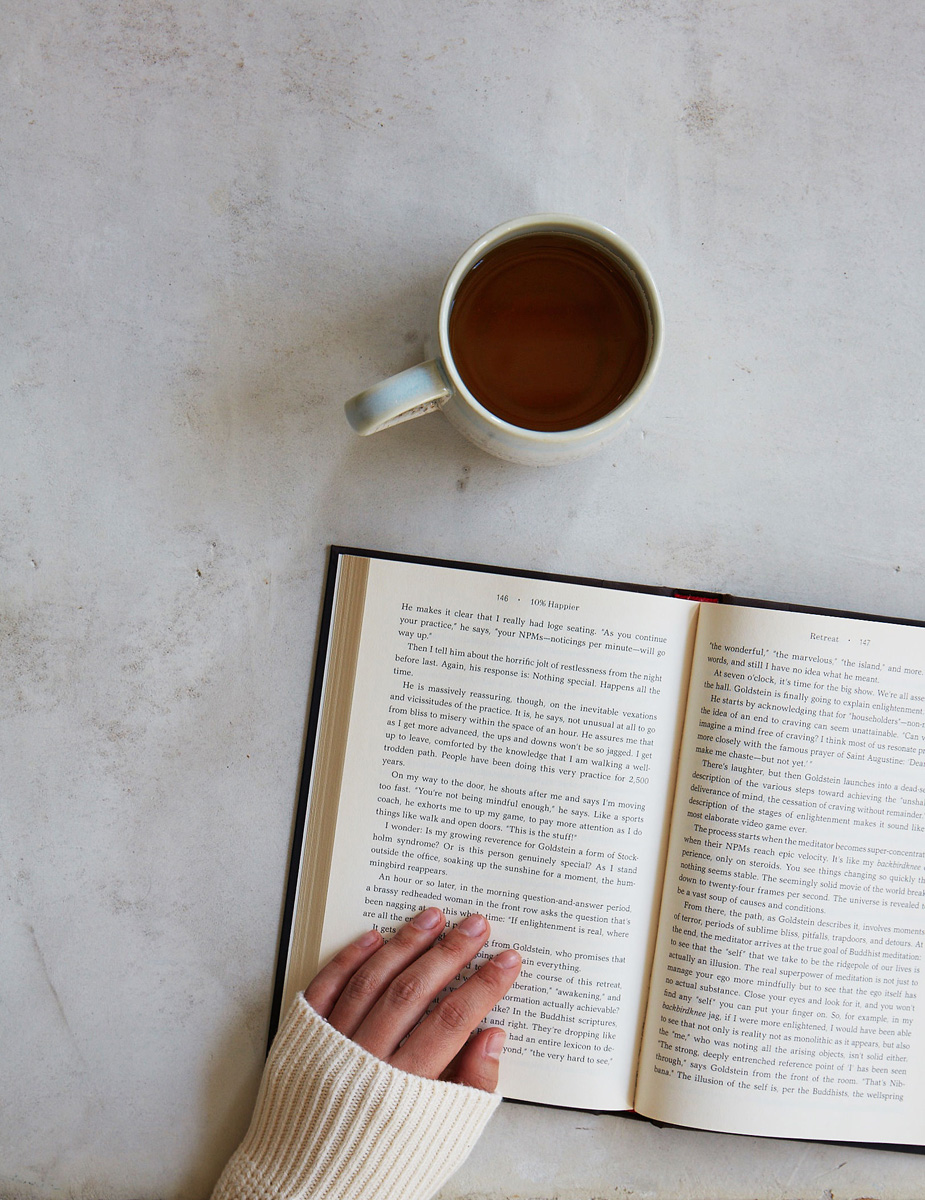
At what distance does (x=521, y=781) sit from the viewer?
2.15 feet

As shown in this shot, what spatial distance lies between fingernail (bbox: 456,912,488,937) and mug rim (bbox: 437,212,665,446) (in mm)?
376

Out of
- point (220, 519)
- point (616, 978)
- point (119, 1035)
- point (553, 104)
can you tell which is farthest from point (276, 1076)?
point (553, 104)

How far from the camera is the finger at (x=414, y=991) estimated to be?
638 millimetres

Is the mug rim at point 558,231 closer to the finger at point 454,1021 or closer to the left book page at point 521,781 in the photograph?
the left book page at point 521,781

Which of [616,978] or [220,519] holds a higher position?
[220,519]

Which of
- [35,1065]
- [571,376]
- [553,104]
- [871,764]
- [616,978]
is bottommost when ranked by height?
[35,1065]

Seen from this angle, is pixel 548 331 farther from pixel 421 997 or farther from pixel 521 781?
pixel 421 997

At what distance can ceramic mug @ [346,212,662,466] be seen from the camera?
0.56m

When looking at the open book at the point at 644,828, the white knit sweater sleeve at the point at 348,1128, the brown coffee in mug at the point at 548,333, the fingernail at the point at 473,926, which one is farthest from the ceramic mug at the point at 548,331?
the white knit sweater sleeve at the point at 348,1128

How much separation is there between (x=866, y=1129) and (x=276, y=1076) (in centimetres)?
47

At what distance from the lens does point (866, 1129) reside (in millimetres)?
658

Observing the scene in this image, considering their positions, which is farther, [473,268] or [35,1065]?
[35,1065]

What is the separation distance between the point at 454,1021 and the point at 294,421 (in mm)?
488

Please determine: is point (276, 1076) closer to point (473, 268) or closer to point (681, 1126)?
point (681, 1126)
